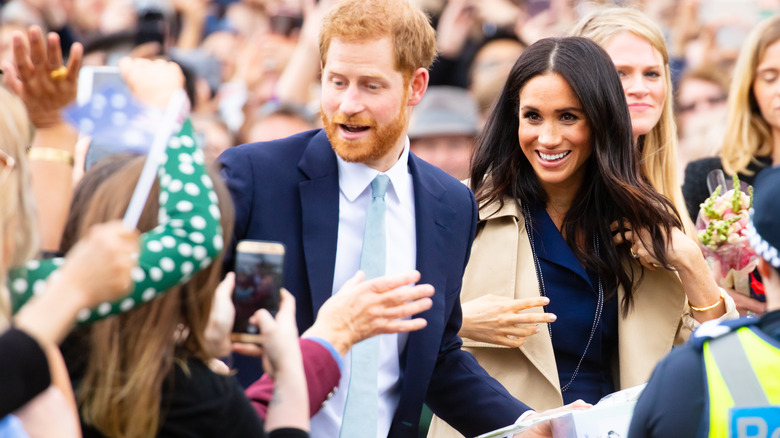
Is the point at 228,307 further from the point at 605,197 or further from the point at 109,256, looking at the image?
the point at 605,197

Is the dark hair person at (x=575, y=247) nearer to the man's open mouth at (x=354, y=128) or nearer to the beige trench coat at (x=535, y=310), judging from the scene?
the beige trench coat at (x=535, y=310)

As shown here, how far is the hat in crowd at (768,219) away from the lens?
2506 millimetres

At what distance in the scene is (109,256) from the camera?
2.15 metres

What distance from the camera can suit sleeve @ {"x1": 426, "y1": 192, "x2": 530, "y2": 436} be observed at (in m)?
3.75

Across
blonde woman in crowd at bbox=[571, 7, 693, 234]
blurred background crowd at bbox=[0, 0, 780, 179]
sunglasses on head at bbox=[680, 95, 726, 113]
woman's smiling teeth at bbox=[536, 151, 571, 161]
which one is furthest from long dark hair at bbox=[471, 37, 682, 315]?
sunglasses on head at bbox=[680, 95, 726, 113]

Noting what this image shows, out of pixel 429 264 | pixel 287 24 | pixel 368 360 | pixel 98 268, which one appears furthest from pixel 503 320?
pixel 287 24

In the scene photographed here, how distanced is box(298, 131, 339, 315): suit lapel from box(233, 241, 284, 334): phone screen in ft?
2.47

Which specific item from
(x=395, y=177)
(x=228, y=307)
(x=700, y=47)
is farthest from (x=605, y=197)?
(x=700, y=47)

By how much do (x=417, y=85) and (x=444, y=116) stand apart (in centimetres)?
362

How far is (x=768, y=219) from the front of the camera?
2.53 meters

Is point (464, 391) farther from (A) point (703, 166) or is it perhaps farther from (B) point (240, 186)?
(A) point (703, 166)

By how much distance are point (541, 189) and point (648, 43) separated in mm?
1029

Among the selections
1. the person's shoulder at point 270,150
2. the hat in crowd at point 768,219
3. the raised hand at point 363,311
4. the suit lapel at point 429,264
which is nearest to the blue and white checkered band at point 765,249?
the hat in crowd at point 768,219

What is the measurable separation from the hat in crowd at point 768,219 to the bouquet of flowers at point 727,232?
67.3 inches
